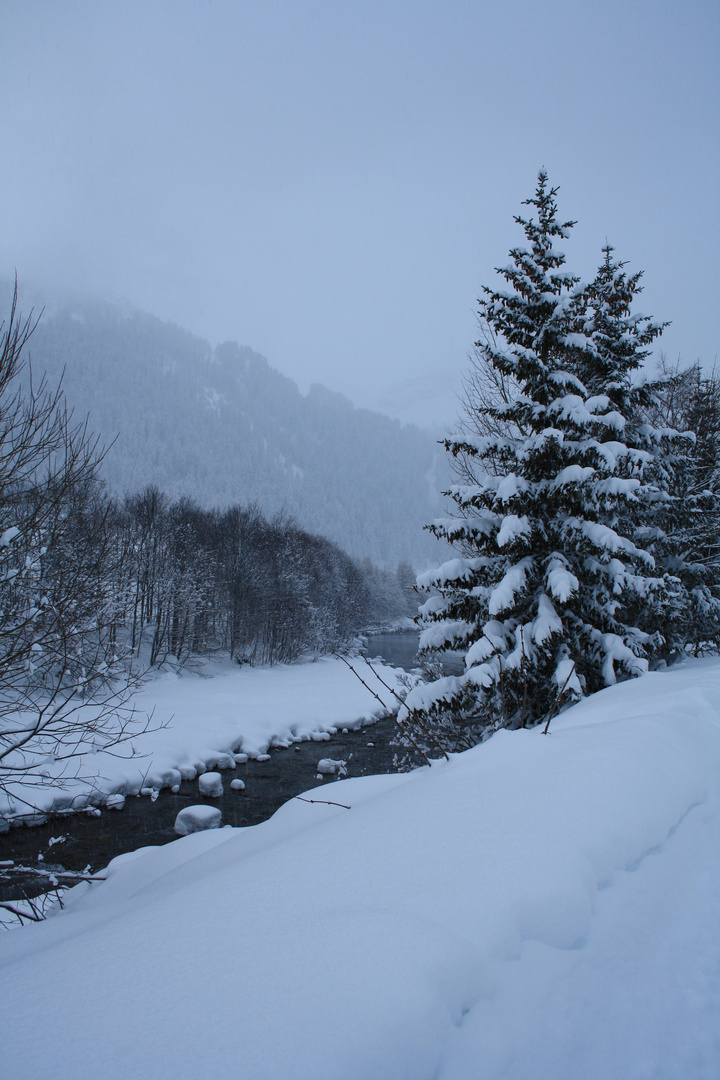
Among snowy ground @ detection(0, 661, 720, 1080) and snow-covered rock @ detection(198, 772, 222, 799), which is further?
snow-covered rock @ detection(198, 772, 222, 799)

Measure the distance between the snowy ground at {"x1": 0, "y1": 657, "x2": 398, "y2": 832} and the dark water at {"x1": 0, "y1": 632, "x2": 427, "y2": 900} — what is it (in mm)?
541

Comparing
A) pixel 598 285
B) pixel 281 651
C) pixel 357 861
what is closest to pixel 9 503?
pixel 357 861

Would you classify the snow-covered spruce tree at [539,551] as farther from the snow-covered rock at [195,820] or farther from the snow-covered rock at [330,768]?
the snow-covered rock at [330,768]

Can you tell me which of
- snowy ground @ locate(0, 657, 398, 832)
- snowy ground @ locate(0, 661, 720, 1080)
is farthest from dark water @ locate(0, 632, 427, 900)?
snowy ground @ locate(0, 661, 720, 1080)

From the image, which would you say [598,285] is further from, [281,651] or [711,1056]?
[281,651]

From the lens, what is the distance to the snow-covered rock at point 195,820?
381 inches

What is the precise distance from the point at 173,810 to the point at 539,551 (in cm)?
1013

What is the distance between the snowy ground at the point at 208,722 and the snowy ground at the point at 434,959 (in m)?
4.51

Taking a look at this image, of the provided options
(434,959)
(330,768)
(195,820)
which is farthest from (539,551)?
(330,768)

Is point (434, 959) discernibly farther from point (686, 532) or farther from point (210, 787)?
point (210, 787)

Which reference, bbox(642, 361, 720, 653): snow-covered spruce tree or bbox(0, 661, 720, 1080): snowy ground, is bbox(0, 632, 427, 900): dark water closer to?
bbox(0, 661, 720, 1080): snowy ground

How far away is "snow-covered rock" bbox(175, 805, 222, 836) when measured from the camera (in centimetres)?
969

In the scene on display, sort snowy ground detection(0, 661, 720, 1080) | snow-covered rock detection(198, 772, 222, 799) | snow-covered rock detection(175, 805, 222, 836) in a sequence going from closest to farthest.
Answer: snowy ground detection(0, 661, 720, 1080) → snow-covered rock detection(175, 805, 222, 836) → snow-covered rock detection(198, 772, 222, 799)

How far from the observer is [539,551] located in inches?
303
